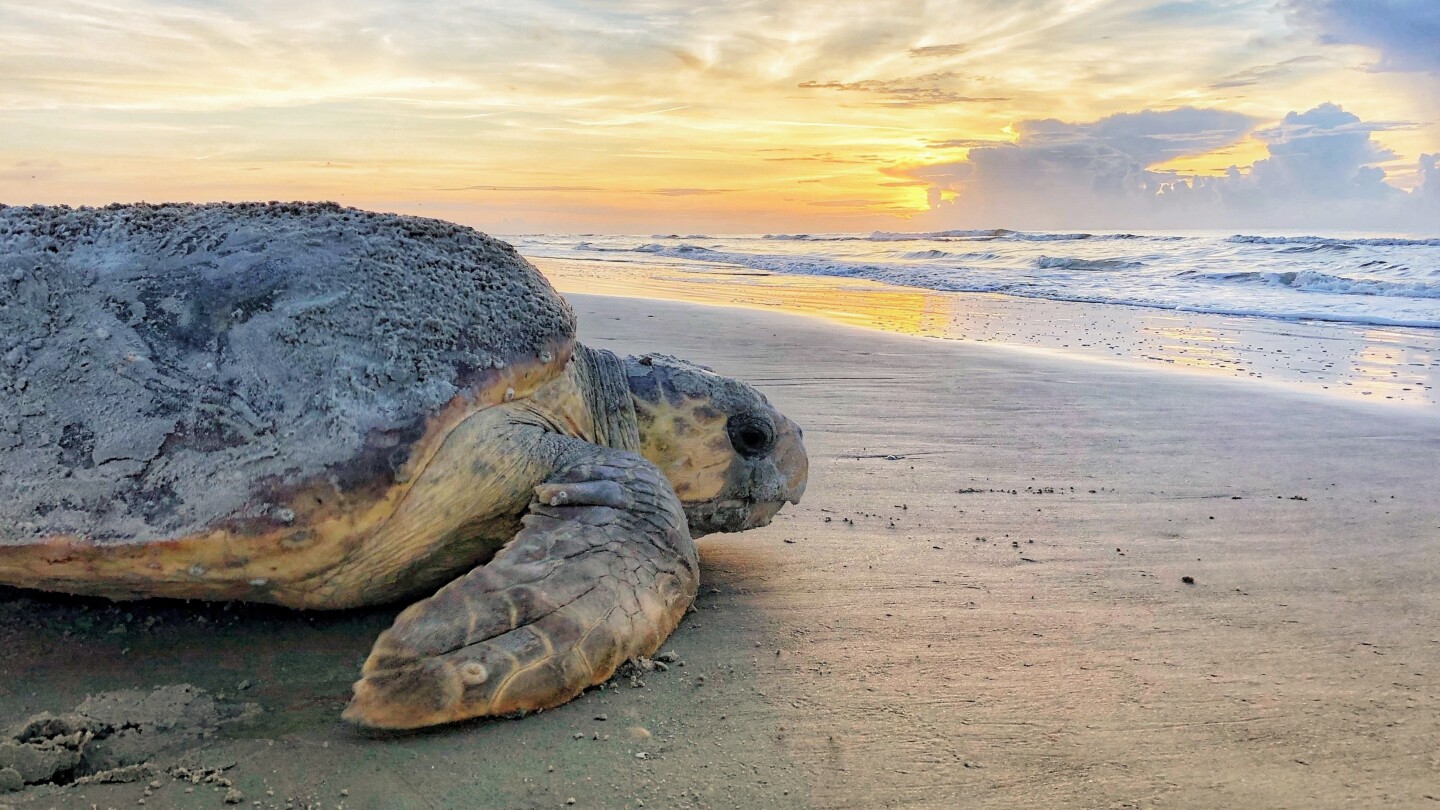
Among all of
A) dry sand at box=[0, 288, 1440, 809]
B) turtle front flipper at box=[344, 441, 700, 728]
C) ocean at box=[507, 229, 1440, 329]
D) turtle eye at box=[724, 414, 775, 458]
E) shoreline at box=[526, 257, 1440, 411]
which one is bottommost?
dry sand at box=[0, 288, 1440, 809]

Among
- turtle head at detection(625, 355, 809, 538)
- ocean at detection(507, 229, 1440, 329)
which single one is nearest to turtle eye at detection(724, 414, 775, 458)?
turtle head at detection(625, 355, 809, 538)

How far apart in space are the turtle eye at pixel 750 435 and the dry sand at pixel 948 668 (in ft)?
A: 1.29

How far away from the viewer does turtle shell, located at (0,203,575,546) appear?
243cm

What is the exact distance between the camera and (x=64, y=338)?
8.70ft

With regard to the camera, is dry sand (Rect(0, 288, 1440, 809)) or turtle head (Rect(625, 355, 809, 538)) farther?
turtle head (Rect(625, 355, 809, 538))

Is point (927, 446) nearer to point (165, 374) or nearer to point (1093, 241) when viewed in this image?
point (165, 374)

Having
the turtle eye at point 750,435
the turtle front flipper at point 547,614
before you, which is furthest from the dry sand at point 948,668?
the turtle eye at point 750,435

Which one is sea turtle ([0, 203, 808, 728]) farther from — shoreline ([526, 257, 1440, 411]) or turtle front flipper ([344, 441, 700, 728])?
shoreline ([526, 257, 1440, 411])

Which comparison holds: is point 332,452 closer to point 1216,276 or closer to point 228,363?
point 228,363

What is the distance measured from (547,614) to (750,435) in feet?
5.10

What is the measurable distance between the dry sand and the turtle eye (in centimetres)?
39

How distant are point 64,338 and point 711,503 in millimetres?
2150

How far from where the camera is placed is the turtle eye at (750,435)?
3.61m

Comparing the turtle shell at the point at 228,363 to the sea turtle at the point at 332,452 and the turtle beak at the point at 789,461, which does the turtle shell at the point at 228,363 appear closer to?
the sea turtle at the point at 332,452
